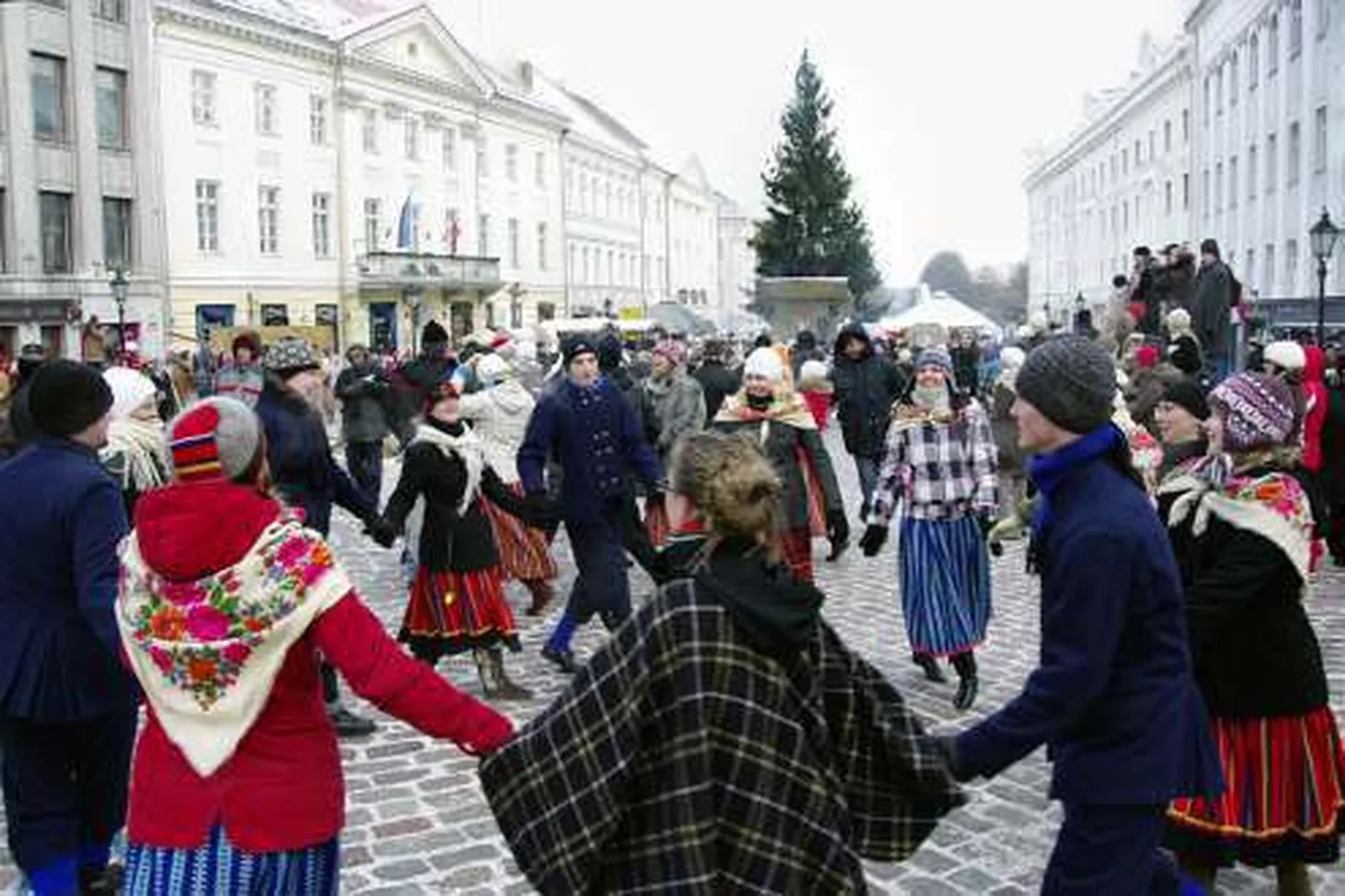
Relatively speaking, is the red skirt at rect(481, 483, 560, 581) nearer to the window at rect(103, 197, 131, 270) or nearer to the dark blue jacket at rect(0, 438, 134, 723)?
the dark blue jacket at rect(0, 438, 134, 723)

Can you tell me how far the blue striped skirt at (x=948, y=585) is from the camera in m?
7.42

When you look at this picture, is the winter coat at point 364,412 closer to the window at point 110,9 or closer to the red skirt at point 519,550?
the red skirt at point 519,550

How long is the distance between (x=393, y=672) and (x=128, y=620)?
2.28 ft

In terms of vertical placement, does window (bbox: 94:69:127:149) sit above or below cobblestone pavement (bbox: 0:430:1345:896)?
above

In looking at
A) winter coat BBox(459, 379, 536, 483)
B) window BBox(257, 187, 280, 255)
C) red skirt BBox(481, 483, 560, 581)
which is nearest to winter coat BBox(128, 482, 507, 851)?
red skirt BBox(481, 483, 560, 581)

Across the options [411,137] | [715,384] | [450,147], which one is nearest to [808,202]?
[450,147]

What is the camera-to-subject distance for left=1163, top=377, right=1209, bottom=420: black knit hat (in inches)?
200

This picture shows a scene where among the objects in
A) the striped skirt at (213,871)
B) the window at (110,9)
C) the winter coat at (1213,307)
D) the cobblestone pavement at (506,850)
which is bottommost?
the cobblestone pavement at (506,850)

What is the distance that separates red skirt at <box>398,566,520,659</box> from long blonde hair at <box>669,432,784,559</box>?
4477mm

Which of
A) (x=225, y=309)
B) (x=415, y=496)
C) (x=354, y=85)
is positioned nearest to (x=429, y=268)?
(x=354, y=85)

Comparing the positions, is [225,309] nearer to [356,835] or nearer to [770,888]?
[356,835]

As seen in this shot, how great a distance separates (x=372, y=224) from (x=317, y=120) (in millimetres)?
4212

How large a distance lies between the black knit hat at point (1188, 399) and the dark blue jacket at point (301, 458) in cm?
383

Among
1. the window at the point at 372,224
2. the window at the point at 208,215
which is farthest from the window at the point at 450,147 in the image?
the window at the point at 208,215
